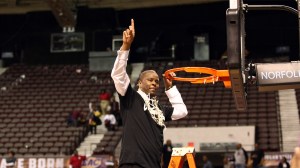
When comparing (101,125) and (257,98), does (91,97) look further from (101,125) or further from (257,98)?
(257,98)

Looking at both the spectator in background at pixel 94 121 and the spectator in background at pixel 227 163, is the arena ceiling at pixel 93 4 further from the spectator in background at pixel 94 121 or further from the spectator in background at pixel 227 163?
the spectator in background at pixel 227 163

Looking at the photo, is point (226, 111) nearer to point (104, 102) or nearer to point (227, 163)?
point (227, 163)

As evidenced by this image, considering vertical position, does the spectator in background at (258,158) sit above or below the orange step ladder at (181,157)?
below

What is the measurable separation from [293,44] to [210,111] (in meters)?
7.97

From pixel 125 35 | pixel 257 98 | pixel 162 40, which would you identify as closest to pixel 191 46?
pixel 162 40

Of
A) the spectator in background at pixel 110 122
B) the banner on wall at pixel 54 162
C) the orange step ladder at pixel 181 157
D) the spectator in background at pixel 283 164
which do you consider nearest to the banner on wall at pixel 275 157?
the spectator in background at pixel 283 164

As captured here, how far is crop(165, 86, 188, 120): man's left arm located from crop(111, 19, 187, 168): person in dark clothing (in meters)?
0.28

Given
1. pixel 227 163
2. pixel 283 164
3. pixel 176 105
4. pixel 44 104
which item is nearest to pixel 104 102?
pixel 44 104

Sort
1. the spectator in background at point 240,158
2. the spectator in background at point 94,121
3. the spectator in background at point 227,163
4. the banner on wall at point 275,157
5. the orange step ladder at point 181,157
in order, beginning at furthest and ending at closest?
the spectator in background at point 94,121
the spectator in background at point 227,163
the banner on wall at point 275,157
the spectator in background at point 240,158
the orange step ladder at point 181,157

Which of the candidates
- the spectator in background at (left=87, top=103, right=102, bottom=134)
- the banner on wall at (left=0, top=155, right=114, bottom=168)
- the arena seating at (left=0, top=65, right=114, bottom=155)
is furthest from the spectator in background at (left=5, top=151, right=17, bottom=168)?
the spectator in background at (left=87, top=103, right=102, bottom=134)

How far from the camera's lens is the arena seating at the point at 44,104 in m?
23.2

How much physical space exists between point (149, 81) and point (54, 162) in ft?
53.7

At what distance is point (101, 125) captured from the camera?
25.2 m

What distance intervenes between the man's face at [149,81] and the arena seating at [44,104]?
17.4m
